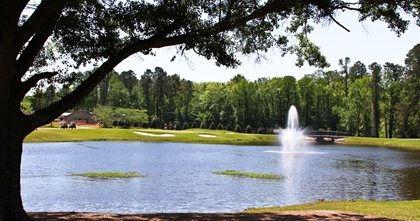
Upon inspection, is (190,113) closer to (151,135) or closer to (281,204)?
(151,135)

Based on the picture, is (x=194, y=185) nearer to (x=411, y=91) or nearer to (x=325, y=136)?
(x=411, y=91)

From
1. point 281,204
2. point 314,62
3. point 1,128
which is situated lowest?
point 281,204

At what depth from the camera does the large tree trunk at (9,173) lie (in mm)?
8438

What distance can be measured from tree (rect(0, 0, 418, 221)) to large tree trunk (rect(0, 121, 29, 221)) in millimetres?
17

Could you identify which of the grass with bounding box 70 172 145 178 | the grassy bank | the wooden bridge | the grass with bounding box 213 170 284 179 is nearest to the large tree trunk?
the grass with bounding box 70 172 145 178

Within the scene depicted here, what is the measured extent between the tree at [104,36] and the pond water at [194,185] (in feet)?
20.3

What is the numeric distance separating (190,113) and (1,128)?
10178 cm

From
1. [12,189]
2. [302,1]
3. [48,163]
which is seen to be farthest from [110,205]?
[48,163]

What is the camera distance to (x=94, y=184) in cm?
2012

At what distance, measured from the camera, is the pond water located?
16109mm

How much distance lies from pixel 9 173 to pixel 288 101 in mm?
92000

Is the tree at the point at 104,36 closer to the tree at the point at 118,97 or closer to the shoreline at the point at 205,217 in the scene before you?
the shoreline at the point at 205,217

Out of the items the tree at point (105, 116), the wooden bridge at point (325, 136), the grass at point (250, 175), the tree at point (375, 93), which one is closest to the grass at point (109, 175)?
the grass at point (250, 175)

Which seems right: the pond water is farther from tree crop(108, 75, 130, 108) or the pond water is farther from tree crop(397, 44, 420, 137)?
tree crop(108, 75, 130, 108)
